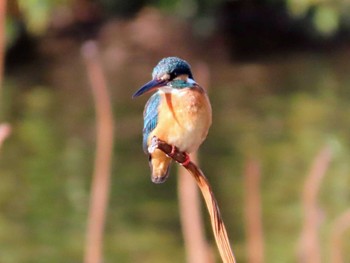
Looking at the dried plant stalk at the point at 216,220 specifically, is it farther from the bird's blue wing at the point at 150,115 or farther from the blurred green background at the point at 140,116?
the blurred green background at the point at 140,116

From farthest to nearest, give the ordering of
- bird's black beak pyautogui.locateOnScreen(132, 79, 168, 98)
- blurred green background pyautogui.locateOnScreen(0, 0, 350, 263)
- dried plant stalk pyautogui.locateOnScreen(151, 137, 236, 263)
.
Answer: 1. blurred green background pyautogui.locateOnScreen(0, 0, 350, 263)
2. bird's black beak pyautogui.locateOnScreen(132, 79, 168, 98)
3. dried plant stalk pyautogui.locateOnScreen(151, 137, 236, 263)

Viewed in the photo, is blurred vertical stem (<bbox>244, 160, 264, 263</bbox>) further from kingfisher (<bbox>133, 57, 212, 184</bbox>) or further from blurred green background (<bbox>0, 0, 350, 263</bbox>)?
blurred green background (<bbox>0, 0, 350, 263</bbox>)

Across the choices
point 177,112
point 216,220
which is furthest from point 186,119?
point 216,220

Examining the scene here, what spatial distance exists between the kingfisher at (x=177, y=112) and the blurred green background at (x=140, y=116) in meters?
3.45

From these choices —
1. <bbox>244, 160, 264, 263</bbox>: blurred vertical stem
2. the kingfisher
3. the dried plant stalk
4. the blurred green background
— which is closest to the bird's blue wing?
the kingfisher

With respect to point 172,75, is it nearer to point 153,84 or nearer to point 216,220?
point 153,84

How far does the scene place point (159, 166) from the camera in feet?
3.27

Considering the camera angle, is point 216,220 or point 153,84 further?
point 153,84

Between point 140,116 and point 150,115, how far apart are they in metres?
5.81

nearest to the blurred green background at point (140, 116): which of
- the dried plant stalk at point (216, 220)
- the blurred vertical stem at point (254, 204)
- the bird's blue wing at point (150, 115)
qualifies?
the blurred vertical stem at point (254, 204)

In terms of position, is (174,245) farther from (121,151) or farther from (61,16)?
(61,16)

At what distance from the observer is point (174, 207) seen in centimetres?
560

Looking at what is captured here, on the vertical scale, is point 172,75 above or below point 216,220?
above

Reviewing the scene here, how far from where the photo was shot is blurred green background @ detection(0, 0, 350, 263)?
207 inches
